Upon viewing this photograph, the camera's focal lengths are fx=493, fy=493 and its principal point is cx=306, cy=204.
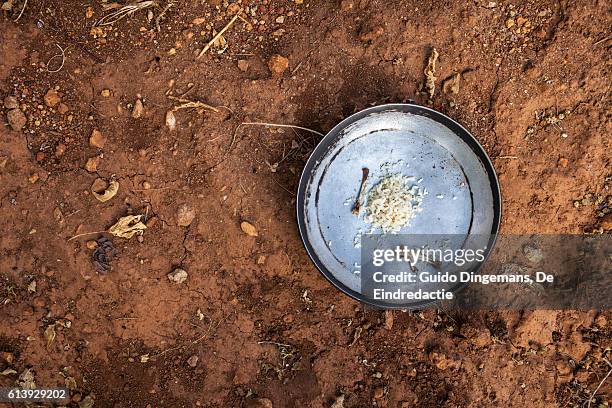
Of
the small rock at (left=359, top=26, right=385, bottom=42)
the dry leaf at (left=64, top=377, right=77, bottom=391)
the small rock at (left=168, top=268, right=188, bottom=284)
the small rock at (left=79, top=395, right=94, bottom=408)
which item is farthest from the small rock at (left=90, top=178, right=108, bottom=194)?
the small rock at (left=359, top=26, right=385, bottom=42)

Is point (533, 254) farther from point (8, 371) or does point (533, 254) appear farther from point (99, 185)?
point (8, 371)

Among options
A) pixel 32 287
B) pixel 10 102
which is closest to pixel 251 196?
pixel 32 287

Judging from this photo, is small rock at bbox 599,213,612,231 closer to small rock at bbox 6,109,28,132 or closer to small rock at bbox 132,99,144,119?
small rock at bbox 132,99,144,119

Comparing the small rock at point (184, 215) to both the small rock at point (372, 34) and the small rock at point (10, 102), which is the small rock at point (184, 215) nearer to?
the small rock at point (10, 102)

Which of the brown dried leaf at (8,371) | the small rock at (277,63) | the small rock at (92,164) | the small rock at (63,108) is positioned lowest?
the brown dried leaf at (8,371)

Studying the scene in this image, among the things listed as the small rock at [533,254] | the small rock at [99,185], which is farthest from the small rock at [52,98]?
the small rock at [533,254]
